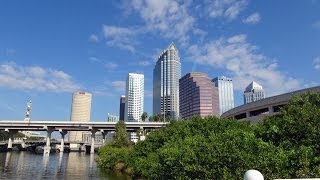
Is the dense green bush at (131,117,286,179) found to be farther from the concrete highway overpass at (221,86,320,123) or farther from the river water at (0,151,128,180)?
the concrete highway overpass at (221,86,320,123)

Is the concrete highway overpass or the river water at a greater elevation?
the concrete highway overpass

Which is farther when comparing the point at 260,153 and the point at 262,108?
the point at 262,108

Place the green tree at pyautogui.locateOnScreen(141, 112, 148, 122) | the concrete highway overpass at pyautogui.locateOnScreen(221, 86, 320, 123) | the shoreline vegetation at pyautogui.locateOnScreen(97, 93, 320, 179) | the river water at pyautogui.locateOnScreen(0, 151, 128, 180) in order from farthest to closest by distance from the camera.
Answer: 1. the green tree at pyautogui.locateOnScreen(141, 112, 148, 122)
2. the concrete highway overpass at pyautogui.locateOnScreen(221, 86, 320, 123)
3. the river water at pyautogui.locateOnScreen(0, 151, 128, 180)
4. the shoreline vegetation at pyautogui.locateOnScreen(97, 93, 320, 179)

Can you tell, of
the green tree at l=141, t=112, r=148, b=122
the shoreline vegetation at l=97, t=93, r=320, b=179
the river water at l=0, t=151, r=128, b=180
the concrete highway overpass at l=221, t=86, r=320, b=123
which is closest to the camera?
the shoreline vegetation at l=97, t=93, r=320, b=179

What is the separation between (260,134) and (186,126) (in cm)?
1923

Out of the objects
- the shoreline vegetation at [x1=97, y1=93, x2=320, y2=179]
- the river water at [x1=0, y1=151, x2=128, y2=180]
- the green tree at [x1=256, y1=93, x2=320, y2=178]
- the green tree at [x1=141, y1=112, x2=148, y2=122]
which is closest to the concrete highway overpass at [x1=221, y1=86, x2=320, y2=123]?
the river water at [x1=0, y1=151, x2=128, y2=180]

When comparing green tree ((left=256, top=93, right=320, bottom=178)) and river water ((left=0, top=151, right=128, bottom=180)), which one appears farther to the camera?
river water ((left=0, top=151, right=128, bottom=180))

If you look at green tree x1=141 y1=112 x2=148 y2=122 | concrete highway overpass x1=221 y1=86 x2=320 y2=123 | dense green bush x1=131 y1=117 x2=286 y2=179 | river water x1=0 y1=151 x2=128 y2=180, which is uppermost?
green tree x1=141 y1=112 x2=148 y2=122

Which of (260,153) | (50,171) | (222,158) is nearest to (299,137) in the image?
(260,153)

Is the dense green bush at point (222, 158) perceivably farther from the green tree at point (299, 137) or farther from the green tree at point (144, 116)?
the green tree at point (144, 116)

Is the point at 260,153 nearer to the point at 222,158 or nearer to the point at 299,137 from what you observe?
the point at 222,158

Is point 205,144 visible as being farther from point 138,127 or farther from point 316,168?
point 138,127

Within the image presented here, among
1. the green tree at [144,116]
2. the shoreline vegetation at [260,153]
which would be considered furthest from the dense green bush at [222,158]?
the green tree at [144,116]

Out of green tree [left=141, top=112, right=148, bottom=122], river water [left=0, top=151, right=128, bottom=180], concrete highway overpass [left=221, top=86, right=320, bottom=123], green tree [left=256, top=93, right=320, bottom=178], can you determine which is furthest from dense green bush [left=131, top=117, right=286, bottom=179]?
green tree [left=141, top=112, right=148, bottom=122]
